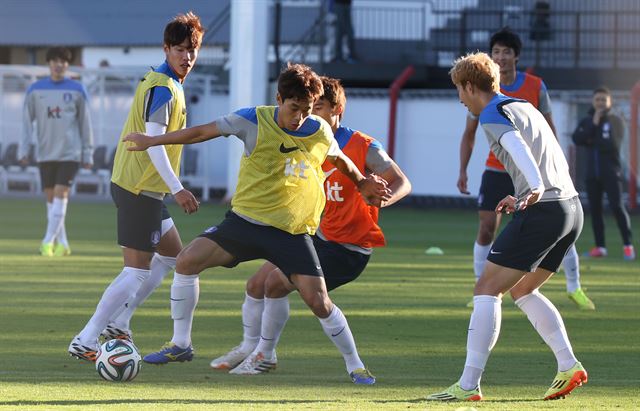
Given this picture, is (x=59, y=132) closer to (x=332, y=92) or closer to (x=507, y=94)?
(x=507, y=94)

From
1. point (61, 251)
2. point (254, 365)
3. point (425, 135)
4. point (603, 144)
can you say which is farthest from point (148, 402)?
point (425, 135)

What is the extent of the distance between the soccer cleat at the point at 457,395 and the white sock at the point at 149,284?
8.38ft

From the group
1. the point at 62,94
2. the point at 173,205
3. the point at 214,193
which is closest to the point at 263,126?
the point at 62,94

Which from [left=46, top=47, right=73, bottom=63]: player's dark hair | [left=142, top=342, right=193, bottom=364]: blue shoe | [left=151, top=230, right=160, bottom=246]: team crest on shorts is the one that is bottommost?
[left=142, top=342, right=193, bottom=364]: blue shoe

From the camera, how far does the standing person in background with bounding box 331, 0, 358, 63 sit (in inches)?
1292

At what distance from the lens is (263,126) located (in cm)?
763

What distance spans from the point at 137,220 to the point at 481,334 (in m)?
2.42

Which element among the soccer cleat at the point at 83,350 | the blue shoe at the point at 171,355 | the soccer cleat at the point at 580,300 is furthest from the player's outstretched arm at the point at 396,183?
the soccer cleat at the point at 580,300

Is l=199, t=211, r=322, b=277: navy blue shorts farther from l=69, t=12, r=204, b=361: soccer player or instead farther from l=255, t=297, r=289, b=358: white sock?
l=69, t=12, r=204, b=361: soccer player

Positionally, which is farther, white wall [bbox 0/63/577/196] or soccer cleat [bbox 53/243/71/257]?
white wall [bbox 0/63/577/196]

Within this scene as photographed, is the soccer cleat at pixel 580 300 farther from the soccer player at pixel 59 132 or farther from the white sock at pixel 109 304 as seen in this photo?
the soccer player at pixel 59 132

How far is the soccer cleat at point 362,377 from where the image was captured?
7.81 metres

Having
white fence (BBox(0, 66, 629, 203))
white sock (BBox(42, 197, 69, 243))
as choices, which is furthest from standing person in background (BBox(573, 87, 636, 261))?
white fence (BBox(0, 66, 629, 203))

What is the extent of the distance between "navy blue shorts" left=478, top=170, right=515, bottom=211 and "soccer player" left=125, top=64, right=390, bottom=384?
3640 millimetres
